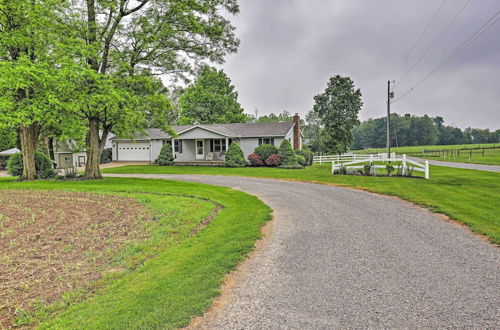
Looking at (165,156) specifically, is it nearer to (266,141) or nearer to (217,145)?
(217,145)

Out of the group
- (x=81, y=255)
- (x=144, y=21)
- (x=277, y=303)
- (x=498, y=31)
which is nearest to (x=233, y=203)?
(x=81, y=255)

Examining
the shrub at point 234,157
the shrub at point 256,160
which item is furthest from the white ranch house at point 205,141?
the shrub at point 256,160

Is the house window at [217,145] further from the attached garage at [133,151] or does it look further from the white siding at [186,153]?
the attached garage at [133,151]

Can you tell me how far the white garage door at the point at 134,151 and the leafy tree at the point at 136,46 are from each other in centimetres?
1637

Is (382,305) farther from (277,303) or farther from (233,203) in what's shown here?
(233,203)

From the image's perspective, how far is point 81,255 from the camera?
236 inches

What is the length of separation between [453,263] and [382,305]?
2.28 meters

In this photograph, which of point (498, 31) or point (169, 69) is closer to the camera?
point (498, 31)

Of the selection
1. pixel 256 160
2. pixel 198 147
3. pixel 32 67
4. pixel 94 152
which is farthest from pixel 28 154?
pixel 256 160

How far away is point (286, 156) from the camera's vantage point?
88.6 ft

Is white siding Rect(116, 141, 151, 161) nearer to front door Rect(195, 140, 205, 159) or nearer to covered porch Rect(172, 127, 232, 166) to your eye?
covered porch Rect(172, 127, 232, 166)

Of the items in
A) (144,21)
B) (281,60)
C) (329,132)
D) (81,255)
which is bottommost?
(81,255)

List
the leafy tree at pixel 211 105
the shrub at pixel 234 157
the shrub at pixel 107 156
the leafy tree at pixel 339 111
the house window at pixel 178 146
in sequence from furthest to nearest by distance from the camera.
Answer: the leafy tree at pixel 339 111, the leafy tree at pixel 211 105, the shrub at pixel 107 156, the house window at pixel 178 146, the shrub at pixel 234 157

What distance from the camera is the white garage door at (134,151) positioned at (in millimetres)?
35938
